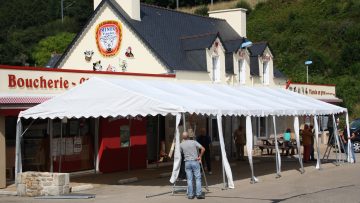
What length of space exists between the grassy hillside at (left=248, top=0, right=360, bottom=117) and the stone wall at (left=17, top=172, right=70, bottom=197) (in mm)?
35514

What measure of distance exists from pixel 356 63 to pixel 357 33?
713 cm

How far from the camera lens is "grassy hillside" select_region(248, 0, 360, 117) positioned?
60.7m

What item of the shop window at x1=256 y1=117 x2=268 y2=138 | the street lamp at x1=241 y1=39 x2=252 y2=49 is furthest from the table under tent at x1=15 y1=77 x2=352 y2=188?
the shop window at x1=256 y1=117 x2=268 y2=138

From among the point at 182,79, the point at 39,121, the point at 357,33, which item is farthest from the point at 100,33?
the point at 357,33

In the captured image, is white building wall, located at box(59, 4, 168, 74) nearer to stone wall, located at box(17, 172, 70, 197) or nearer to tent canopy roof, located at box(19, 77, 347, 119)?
tent canopy roof, located at box(19, 77, 347, 119)

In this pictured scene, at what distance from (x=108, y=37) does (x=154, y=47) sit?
2769mm

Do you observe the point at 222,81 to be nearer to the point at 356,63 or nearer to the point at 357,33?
the point at 356,63

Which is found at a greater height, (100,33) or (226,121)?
(100,33)

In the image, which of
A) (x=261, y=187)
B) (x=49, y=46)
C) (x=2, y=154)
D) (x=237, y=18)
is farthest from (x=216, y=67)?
(x=49, y=46)

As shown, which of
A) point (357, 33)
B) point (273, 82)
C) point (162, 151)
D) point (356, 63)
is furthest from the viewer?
point (357, 33)

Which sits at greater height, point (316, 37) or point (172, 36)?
point (316, 37)

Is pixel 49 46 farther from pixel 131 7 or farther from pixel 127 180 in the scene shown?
pixel 127 180

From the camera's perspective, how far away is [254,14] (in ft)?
301

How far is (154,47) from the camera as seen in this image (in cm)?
2686
